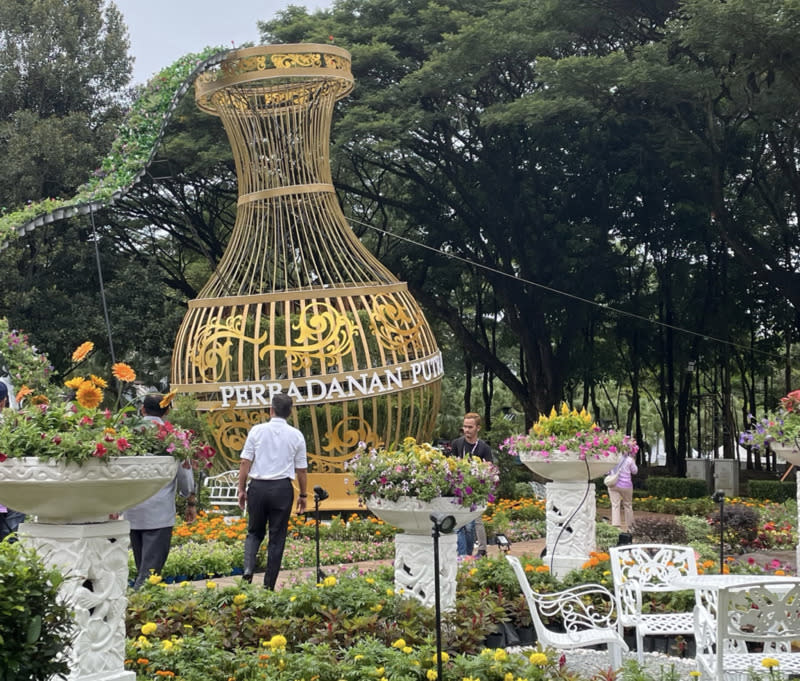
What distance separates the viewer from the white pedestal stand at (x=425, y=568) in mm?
6613

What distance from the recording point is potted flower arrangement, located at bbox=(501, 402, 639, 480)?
8.41 metres

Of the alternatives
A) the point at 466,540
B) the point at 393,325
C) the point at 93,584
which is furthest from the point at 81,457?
the point at 393,325

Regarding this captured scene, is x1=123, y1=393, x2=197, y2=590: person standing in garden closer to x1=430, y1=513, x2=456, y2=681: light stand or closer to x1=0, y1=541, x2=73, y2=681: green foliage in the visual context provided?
x1=430, y1=513, x2=456, y2=681: light stand

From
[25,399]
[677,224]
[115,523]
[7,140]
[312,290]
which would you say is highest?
[7,140]

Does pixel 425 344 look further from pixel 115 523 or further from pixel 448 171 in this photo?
pixel 115 523

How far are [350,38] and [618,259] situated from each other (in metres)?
7.40

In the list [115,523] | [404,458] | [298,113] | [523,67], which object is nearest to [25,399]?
[115,523]

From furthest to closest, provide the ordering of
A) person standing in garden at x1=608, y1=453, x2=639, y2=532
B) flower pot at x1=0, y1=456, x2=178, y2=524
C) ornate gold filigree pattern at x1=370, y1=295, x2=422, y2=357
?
ornate gold filigree pattern at x1=370, y1=295, x2=422, y2=357 < person standing in garden at x1=608, y1=453, x2=639, y2=532 < flower pot at x1=0, y1=456, x2=178, y2=524

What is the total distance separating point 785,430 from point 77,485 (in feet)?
17.6

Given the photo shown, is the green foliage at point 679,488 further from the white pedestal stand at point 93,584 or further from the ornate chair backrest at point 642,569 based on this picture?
the white pedestal stand at point 93,584

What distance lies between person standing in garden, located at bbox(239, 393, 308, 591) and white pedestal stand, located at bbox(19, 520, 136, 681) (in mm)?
3090

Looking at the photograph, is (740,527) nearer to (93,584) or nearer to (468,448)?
(468,448)

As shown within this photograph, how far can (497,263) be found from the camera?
24.2m

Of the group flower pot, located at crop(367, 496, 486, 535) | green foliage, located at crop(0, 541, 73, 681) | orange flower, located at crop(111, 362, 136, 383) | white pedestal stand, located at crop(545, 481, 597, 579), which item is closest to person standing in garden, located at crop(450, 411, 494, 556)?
white pedestal stand, located at crop(545, 481, 597, 579)
